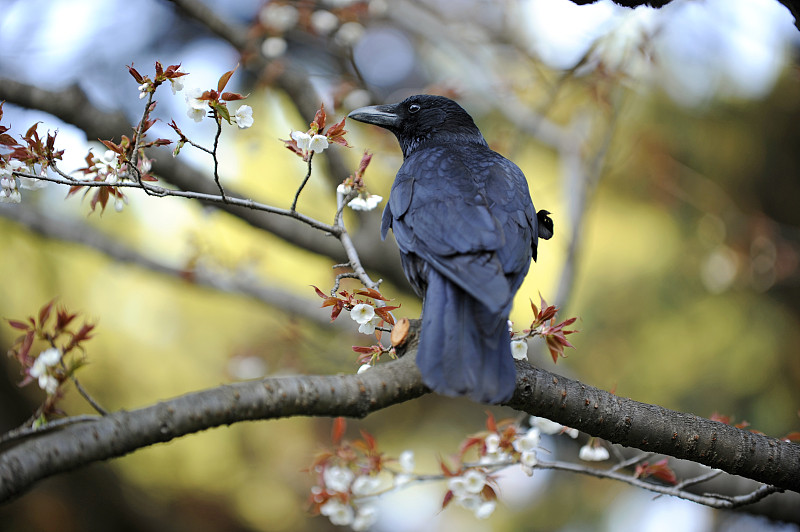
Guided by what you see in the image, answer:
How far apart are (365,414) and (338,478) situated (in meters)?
0.90

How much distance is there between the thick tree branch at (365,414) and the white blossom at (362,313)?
160 millimetres

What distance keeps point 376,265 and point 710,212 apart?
319 centimetres

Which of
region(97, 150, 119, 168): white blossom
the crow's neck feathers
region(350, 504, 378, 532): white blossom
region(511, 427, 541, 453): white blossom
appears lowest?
region(350, 504, 378, 532): white blossom

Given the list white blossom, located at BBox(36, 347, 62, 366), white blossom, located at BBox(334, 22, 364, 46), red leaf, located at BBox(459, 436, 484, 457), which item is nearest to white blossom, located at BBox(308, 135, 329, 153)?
white blossom, located at BBox(36, 347, 62, 366)

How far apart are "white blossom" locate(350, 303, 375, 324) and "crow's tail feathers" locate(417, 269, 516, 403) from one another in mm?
157

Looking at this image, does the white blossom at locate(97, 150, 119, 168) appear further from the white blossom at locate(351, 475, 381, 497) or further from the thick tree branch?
the white blossom at locate(351, 475, 381, 497)

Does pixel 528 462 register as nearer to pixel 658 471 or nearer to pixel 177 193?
pixel 658 471

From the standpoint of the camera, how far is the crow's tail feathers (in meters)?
1.65

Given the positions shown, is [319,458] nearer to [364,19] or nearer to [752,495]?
[752,495]

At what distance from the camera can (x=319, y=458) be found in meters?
2.30

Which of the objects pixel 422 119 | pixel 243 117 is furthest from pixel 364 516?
pixel 422 119

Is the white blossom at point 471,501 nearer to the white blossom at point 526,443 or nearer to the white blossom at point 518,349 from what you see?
the white blossom at point 526,443

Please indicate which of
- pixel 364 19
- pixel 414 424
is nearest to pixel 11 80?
pixel 364 19

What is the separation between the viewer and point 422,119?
127 inches
